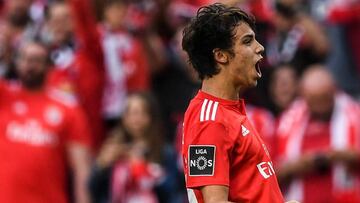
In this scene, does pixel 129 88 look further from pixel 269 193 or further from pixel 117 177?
pixel 269 193

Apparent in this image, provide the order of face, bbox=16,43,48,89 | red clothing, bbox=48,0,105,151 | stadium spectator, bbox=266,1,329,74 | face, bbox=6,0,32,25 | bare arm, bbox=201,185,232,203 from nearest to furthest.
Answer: bare arm, bbox=201,185,232,203 < face, bbox=16,43,48,89 < stadium spectator, bbox=266,1,329,74 < red clothing, bbox=48,0,105,151 < face, bbox=6,0,32,25

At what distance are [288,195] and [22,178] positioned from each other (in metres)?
1.97

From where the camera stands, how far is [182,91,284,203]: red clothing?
15.8 feet

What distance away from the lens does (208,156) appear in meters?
4.81

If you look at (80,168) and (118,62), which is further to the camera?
(118,62)

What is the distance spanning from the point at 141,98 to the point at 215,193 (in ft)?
14.7

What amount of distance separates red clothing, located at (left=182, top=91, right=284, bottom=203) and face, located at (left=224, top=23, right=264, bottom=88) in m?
0.12

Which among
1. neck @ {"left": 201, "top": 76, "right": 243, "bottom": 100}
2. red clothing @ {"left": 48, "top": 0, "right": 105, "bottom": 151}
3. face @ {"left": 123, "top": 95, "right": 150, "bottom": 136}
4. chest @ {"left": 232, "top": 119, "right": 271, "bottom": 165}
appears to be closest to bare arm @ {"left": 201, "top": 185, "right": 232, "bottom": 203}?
chest @ {"left": 232, "top": 119, "right": 271, "bottom": 165}

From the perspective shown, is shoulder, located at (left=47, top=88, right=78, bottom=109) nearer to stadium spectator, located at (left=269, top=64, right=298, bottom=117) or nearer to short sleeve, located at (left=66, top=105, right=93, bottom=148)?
short sleeve, located at (left=66, top=105, right=93, bottom=148)

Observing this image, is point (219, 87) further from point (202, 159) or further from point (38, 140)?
point (38, 140)

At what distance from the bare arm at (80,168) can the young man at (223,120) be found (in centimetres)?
411

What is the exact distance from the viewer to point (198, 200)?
493 centimetres

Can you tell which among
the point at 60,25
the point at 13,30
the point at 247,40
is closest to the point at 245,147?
the point at 247,40

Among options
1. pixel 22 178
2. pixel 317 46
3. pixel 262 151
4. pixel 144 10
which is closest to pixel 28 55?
pixel 22 178
